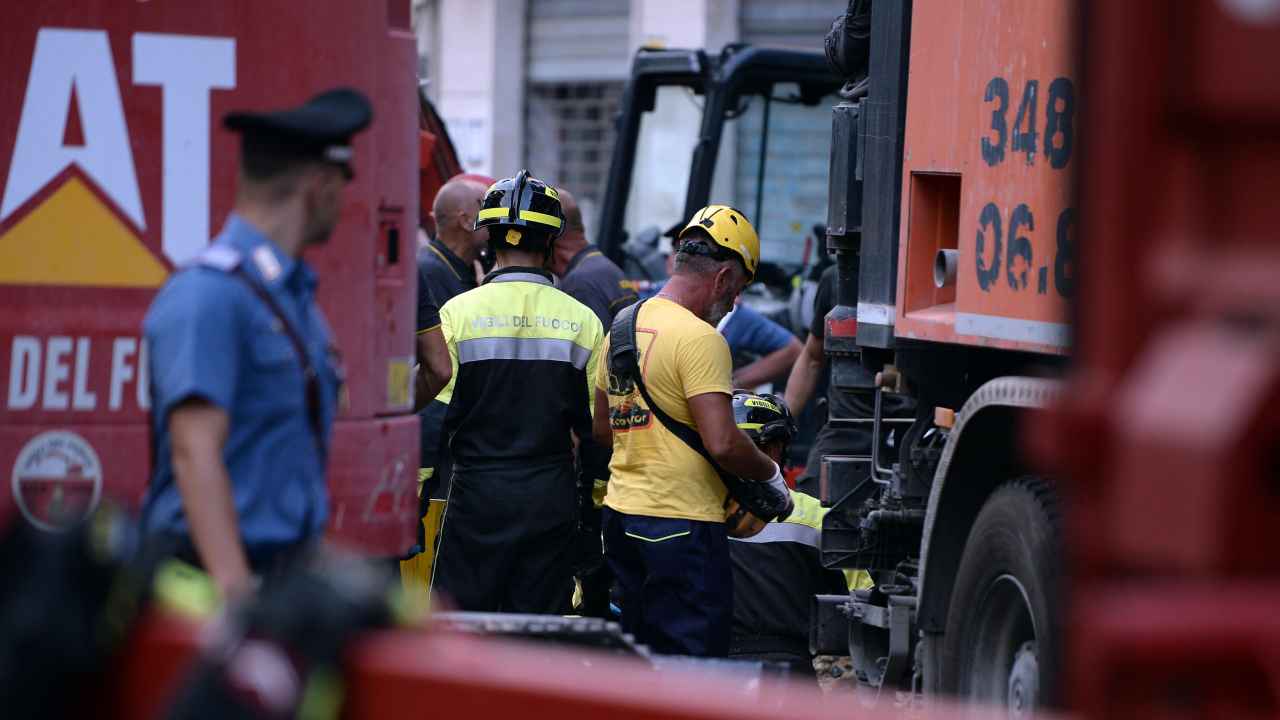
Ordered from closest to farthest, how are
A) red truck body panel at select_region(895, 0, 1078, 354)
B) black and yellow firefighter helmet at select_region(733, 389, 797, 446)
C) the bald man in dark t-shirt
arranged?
red truck body panel at select_region(895, 0, 1078, 354)
black and yellow firefighter helmet at select_region(733, 389, 797, 446)
the bald man in dark t-shirt

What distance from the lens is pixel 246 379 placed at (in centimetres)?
338

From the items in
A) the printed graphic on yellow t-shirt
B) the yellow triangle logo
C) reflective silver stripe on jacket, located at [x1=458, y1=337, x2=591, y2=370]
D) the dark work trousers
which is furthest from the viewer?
reflective silver stripe on jacket, located at [x1=458, y1=337, x2=591, y2=370]

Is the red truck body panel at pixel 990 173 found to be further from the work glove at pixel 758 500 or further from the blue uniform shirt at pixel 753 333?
the blue uniform shirt at pixel 753 333

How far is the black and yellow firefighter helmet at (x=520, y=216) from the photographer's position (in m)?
6.68

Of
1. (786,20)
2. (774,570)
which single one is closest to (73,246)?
(774,570)

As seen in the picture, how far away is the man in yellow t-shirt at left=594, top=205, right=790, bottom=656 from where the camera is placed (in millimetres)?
5973

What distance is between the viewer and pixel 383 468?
4.57m

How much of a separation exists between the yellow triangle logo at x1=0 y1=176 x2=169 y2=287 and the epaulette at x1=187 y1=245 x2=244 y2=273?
2.96 feet

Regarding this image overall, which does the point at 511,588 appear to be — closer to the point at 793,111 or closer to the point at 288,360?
the point at 288,360

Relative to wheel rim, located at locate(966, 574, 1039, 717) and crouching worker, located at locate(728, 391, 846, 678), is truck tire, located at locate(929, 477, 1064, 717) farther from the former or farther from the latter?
crouching worker, located at locate(728, 391, 846, 678)

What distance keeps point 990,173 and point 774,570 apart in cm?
232

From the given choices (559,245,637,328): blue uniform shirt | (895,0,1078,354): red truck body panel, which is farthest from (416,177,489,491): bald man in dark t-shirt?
(895,0,1078,354): red truck body panel

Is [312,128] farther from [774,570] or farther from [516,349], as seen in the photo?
[774,570]

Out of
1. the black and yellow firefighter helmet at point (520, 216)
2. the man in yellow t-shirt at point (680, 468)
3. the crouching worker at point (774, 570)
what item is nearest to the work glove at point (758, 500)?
the man in yellow t-shirt at point (680, 468)
